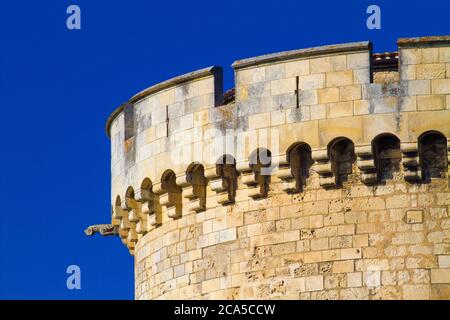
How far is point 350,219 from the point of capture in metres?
46.8

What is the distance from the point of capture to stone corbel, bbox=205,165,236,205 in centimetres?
4788

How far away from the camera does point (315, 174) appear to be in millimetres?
47188

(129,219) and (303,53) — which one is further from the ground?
(303,53)

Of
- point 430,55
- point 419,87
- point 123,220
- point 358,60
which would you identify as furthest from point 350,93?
point 123,220

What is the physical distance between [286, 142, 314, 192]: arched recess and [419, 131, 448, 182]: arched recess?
4.59 ft

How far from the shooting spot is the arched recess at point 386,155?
46875 millimetres

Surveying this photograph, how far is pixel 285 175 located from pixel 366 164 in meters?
1.07

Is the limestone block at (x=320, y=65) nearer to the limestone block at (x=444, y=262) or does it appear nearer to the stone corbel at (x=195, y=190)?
the stone corbel at (x=195, y=190)

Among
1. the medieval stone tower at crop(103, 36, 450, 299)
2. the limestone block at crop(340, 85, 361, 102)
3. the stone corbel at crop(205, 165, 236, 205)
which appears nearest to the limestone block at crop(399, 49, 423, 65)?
the medieval stone tower at crop(103, 36, 450, 299)

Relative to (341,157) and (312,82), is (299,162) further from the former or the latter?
(312,82)

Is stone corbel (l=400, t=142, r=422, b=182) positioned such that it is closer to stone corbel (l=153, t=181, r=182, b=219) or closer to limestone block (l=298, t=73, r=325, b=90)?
limestone block (l=298, t=73, r=325, b=90)
